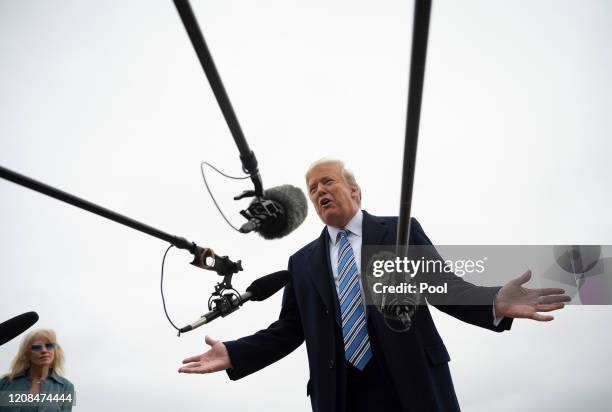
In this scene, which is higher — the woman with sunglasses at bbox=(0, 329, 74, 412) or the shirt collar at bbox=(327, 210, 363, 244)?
the shirt collar at bbox=(327, 210, 363, 244)

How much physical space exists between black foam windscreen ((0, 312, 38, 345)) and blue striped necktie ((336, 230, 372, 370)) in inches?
81.4

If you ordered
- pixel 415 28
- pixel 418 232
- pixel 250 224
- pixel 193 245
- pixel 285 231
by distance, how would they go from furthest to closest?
pixel 418 232 → pixel 285 231 → pixel 250 224 → pixel 193 245 → pixel 415 28

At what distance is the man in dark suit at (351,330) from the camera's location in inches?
130

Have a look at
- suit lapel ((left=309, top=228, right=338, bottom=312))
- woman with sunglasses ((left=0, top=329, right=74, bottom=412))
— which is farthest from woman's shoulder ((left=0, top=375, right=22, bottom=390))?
suit lapel ((left=309, top=228, right=338, bottom=312))

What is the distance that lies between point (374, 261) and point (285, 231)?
108 cm

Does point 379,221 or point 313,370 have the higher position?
point 379,221

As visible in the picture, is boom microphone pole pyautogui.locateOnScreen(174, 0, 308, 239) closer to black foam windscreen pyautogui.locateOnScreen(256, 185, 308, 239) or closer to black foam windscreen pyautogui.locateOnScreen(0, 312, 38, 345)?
black foam windscreen pyautogui.locateOnScreen(256, 185, 308, 239)

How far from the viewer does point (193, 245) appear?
225 cm

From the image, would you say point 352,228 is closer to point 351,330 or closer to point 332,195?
point 332,195

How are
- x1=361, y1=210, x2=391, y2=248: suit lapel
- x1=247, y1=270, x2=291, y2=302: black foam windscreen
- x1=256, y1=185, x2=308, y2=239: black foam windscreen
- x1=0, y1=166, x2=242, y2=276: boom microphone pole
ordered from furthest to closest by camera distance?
x1=361, y1=210, x2=391, y2=248: suit lapel, x1=247, y1=270, x2=291, y2=302: black foam windscreen, x1=256, y1=185, x2=308, y2=239: black foam windscreen, x1=0, y1=166, x2=242, y2=276: boom microphone pole

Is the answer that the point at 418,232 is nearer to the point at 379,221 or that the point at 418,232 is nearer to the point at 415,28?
the point at 379,221

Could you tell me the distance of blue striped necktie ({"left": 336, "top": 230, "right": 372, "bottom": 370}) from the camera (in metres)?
3.54

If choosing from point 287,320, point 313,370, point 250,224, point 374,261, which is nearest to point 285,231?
point 250,224

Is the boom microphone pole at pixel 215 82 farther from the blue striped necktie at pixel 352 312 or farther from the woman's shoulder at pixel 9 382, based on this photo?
the woman's shoulder at pixel 9 382
